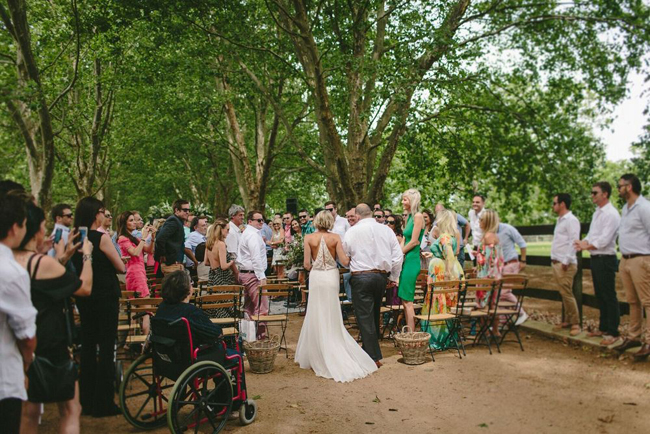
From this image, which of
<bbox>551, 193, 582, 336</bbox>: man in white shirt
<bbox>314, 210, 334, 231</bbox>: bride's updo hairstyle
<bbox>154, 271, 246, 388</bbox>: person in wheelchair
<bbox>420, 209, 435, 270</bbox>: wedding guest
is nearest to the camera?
<bbox>154, 271, 246, 388</bbox>: person in wheelchair

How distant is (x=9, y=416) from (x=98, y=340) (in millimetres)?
2308

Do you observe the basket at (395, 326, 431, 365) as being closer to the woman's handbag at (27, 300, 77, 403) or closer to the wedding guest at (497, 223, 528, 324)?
the wedding guest at (497, 223, 528, 324)

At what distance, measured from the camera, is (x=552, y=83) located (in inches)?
594

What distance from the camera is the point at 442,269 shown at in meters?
8.56

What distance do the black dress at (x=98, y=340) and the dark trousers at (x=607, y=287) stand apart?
6410mm

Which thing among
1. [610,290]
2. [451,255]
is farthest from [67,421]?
[610,290]

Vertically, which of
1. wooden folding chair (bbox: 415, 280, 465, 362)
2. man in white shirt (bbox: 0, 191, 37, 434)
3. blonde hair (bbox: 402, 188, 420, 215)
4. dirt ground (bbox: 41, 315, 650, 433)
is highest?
blonde hair (bbox: 402, 188, 420, 215)

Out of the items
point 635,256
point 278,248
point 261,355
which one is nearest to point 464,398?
point 261,355

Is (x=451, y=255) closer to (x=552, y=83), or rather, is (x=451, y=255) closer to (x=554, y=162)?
(x=554, y=162)

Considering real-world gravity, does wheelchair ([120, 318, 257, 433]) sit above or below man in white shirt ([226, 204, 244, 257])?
below

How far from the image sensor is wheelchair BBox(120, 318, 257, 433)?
4.68m

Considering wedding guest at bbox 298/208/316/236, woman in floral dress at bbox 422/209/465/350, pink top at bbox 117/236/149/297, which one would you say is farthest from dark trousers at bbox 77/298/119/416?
wedding guest at bbox 298/208/316/236

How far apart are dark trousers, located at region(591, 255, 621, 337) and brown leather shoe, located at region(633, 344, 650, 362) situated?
0.73 m

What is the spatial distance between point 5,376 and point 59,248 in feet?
4.58
